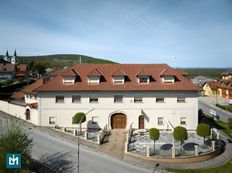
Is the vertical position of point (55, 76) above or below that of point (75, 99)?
above

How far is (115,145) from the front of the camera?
29797 millimetres

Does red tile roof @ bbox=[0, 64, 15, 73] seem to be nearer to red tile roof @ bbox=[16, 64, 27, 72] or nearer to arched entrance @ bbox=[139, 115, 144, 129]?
red tile roof @ bbox=[16, 64, 27, 72]

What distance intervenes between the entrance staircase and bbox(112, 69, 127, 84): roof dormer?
7566 millimetres

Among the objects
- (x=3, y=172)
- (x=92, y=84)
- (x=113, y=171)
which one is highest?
(x=92, y=84)

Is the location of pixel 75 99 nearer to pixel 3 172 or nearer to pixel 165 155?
pixel 165 155

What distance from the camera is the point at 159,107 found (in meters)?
35.7

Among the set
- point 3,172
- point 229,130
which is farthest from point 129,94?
point 3,172

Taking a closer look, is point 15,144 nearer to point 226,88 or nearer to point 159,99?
point 159,99

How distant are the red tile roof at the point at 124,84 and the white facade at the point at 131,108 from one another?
0.74 meters

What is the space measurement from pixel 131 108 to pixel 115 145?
24.8 feet

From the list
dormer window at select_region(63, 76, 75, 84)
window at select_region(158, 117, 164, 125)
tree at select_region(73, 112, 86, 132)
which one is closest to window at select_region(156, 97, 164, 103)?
window at select_region(158, 117, 164, 125)

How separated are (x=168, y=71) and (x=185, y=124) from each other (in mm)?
8264

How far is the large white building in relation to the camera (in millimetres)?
35562

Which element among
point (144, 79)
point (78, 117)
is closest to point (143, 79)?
point (144, 79)
